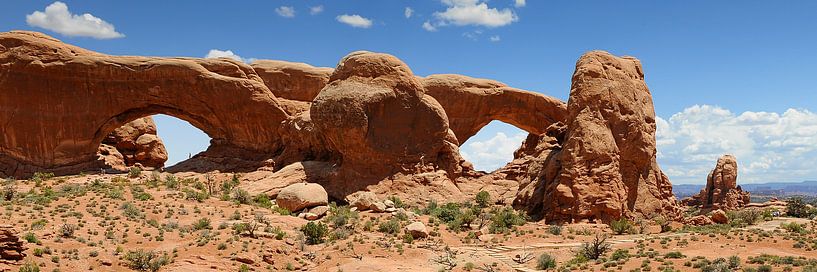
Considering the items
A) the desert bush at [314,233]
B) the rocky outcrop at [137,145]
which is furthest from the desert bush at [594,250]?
the rocky outcrop at [137,145]

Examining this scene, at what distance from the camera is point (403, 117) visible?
31.4 m

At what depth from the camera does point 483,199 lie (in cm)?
2997

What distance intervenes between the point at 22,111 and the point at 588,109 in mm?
25744

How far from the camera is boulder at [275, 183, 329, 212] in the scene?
27297 mm

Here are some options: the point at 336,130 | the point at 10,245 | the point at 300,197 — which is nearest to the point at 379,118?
the point at 336,130

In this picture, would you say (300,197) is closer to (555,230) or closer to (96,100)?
(555,230)

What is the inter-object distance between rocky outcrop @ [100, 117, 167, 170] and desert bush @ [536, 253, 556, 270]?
26275 mm

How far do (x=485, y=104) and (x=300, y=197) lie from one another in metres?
19.2

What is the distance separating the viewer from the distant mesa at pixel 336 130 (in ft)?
90.7

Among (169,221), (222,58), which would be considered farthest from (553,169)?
(222,58)

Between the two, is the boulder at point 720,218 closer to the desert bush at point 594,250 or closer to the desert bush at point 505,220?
the desert bush at point 505,220

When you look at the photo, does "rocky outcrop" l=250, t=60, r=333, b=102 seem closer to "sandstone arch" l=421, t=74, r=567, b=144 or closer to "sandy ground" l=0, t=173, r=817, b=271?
"sandstone arch" l=421, t=74, r=567, b=144

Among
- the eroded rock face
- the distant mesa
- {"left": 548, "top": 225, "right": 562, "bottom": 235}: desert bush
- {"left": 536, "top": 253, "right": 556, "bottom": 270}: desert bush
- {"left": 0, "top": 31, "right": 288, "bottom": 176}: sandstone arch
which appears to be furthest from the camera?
{"left": 0, "top": 31, "right": 288, "bottom": 176}: sandstone arch

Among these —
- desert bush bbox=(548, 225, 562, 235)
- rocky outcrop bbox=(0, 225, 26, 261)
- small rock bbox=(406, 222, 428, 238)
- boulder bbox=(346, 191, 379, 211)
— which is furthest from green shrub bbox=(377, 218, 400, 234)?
→ rocky outcrop bbox=(0, 225, 26, 261)
